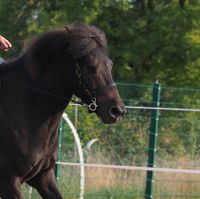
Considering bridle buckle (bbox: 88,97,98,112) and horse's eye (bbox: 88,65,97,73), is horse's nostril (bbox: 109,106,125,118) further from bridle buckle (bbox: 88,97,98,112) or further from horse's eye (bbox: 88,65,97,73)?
horse's eye (bbox: 88,65,97,73)

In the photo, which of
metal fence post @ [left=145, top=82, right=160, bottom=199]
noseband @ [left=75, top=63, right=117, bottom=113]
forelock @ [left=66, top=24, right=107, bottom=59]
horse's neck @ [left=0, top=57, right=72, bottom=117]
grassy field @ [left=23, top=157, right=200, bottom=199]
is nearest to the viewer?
noseband @ [left=75, top=63, right=117, bottom=113]

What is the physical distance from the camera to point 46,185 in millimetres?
5695

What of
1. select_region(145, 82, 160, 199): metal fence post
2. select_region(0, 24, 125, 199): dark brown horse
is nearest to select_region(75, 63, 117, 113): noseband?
select_region(0, 24, 125, 199): dark brown horse

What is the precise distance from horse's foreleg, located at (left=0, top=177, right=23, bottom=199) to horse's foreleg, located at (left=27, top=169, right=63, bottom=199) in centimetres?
30

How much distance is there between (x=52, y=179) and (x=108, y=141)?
439 cm

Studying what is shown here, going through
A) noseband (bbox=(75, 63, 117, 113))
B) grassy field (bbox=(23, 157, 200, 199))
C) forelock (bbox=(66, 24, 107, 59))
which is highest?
forelock (bbox=(66, 24, 107, 59))

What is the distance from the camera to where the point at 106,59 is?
211 inches

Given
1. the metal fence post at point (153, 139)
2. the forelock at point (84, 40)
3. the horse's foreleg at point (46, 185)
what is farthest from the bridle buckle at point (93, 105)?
the metal fence post at point (153, 139)

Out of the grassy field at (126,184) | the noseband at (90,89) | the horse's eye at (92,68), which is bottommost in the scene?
the grassy field at (126,184)

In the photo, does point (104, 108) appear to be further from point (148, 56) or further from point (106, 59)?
point (148, 56)

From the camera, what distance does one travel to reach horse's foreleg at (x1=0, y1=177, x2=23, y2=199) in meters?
5.36

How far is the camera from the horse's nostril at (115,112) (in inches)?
204

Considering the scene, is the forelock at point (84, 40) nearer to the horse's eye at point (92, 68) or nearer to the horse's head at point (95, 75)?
the horse's head at point (95, 75)

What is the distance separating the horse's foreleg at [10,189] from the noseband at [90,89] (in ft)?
2.58
